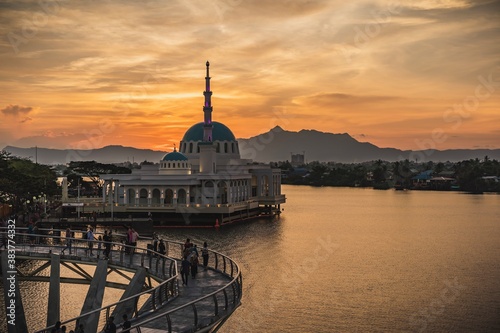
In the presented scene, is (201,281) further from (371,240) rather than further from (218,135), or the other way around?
(218,135)

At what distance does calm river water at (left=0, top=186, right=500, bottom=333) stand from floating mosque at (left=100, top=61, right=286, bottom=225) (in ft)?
22.2

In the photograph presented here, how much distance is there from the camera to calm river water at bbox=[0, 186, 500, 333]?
3744 cm

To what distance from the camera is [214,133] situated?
117688 mm

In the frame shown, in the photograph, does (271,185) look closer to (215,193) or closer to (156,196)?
(215,193)

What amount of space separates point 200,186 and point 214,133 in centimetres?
2347

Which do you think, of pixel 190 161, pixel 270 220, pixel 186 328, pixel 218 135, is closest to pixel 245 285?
pixel 186 328

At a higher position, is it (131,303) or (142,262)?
(142,262)

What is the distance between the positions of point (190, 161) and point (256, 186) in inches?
549

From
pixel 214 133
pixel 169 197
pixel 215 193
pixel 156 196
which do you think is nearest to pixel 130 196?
pixel 156 196

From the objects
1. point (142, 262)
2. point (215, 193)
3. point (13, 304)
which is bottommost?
point (13, 304)

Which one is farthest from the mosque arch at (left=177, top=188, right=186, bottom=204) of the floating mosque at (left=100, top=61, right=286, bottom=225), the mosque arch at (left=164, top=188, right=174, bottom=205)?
the mosque arch at (left=164, top=188, right=174, bottom=205)

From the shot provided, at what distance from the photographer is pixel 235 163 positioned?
113812 mm

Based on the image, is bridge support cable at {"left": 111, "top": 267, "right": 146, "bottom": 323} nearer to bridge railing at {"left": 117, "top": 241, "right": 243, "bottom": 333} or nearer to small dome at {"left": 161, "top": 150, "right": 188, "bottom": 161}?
bridge railing at {"left": 117, "top": 241, "right": 243, "bottom": 333}

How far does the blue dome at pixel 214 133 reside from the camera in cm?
11629
